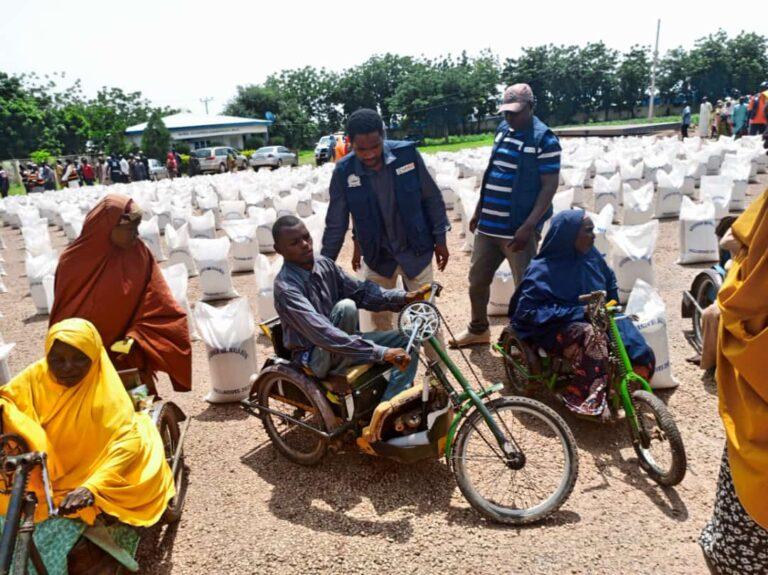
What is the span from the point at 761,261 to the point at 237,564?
2304 millimetres

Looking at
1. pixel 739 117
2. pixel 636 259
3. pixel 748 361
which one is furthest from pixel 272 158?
pixel 748 361

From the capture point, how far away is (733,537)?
1693 mm

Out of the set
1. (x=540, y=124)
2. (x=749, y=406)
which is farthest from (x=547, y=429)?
(x=540, y=124)

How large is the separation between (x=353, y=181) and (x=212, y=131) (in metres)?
46.6

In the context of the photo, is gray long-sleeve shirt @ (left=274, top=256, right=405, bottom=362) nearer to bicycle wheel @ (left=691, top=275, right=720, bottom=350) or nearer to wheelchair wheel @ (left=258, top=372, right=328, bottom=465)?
wheelchair wheel @ (left=258, top=372, right=328, bottom=465)

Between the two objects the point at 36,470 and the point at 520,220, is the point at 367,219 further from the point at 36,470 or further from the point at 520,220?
the point at 36,470

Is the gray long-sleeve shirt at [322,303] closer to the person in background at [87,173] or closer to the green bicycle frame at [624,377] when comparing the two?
the green bicycle frame at [624,377]

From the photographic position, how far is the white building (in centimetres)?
4659

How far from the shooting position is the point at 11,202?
15289 mm

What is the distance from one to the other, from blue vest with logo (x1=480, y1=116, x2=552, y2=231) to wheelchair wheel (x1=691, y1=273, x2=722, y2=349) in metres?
1.21

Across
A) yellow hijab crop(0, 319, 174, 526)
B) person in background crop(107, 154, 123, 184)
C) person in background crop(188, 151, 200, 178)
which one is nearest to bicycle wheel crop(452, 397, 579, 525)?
yellow hijab crop(0, 319, 174, 526)

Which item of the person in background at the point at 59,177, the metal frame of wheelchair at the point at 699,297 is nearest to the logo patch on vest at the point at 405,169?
the metal frame of wheelchair at the point at 699,297

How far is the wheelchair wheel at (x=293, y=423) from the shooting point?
3127 millimetres

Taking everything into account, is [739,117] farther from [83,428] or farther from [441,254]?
[83,428]
